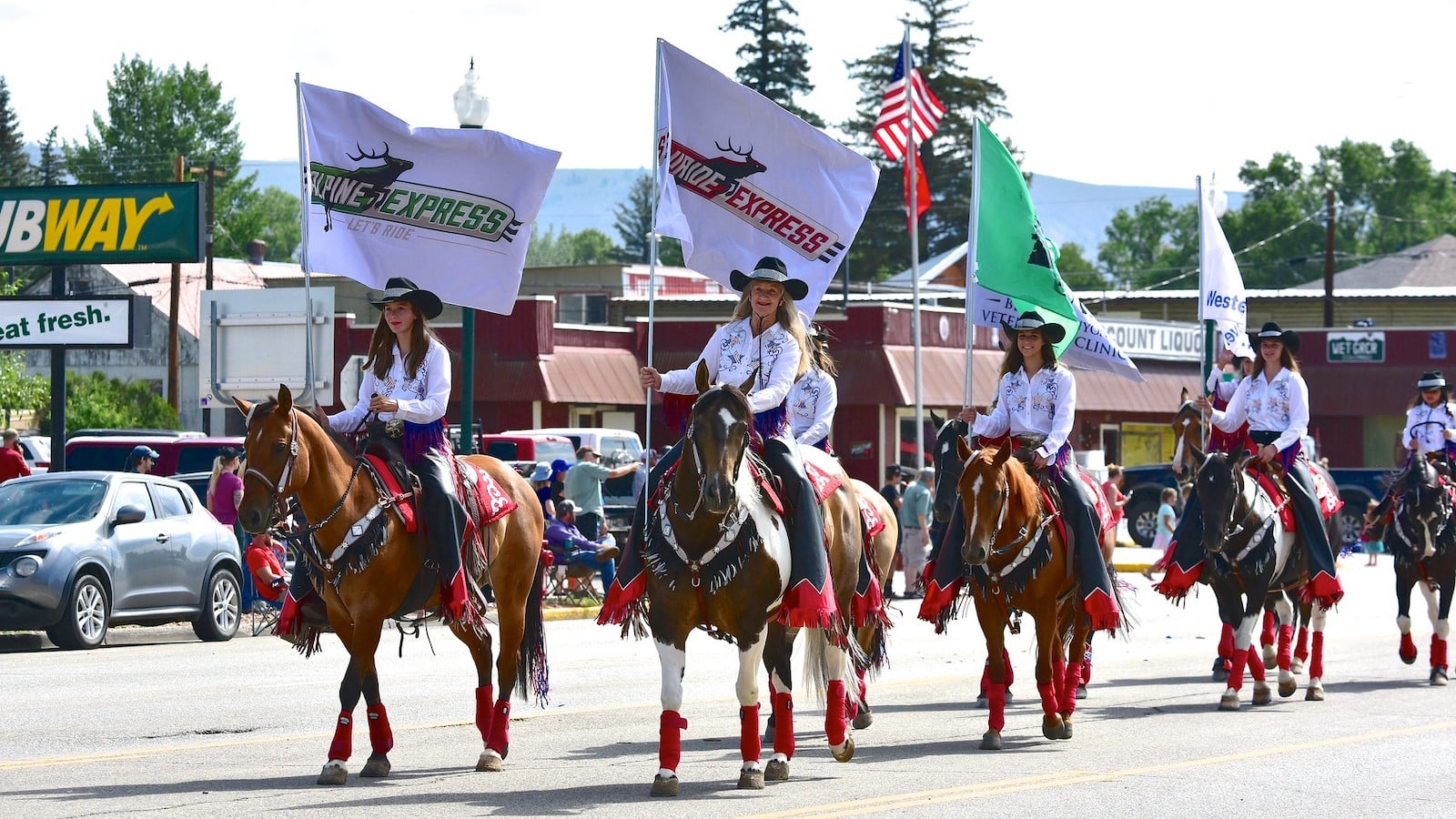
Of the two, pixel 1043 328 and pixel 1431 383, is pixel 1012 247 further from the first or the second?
pixel 1431 383

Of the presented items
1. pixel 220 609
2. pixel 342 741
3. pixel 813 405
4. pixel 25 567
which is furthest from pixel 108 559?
pixel 813 405

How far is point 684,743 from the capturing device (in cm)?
1227

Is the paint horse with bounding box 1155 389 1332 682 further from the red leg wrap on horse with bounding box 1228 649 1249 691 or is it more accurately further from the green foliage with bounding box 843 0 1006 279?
the green foliage with bounding box 843 0 1006 279

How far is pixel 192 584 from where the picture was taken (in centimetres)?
2045

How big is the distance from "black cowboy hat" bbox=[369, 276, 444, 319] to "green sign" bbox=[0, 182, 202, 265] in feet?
55.8

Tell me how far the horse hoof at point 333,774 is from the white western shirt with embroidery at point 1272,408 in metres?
7.86

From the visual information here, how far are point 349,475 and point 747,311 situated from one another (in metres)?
2.37

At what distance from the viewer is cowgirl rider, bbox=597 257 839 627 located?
1018cm

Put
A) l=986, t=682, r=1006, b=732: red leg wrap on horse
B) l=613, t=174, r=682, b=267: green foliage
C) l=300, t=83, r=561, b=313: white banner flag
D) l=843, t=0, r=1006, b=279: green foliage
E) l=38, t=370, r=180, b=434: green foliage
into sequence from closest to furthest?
l=986, t=682, r=1006, b=732: red leg wrap on horse
l=300, t=83, r=561, b=313: white banner flag
l=38, t=370, r=180, b=434: green foliage
l=843, t=0, r=1006, b=279: green foliage
l=613, t=174, r=682, b=267: green foliage

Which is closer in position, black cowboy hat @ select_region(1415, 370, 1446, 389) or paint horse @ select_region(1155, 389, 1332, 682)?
paint horse @ select_region(1155, 389, 1332, 682)

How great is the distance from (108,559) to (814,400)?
10.1 m

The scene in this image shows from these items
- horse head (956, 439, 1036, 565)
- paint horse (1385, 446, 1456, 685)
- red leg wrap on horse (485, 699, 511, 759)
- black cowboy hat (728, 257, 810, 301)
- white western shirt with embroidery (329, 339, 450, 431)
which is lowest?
red leg wrap on horse (485, 699, 511, 759)

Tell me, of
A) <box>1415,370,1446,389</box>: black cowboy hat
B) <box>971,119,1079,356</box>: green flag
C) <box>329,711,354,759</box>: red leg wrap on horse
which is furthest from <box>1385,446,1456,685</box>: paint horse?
<box>329,711,354,759</box>: red leg wrap on horse

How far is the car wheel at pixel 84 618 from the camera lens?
1891 cm
